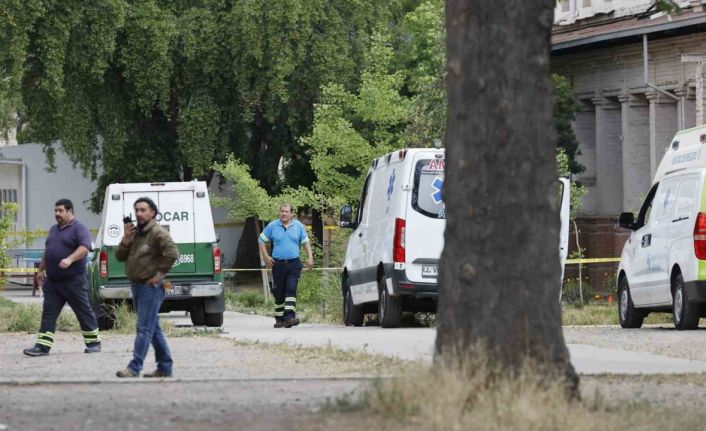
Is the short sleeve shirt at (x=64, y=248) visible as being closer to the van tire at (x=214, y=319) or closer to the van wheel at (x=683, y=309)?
the van wheel at (x=683, y=309)

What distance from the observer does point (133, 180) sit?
167 feet

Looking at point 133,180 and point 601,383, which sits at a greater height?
point 133,180

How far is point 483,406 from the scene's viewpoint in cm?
965

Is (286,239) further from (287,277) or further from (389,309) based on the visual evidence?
(389,309)

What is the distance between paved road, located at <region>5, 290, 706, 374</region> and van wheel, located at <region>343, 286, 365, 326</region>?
476mm

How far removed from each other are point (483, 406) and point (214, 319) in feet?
54.7

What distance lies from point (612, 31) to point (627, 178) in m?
4.61

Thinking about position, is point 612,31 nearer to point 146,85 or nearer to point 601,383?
point 146,85

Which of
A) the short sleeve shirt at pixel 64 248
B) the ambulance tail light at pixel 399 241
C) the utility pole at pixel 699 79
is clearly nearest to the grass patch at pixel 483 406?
the short sleeve shirt at pixel 64 248

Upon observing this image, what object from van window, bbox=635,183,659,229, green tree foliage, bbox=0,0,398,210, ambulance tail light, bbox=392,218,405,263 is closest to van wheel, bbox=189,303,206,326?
ambulance tail light, bbox=392,218,405,263

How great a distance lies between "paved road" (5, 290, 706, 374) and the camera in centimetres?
1495

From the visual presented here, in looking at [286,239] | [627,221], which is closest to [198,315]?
[286,239]

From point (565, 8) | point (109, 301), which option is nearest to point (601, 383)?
point (109, 301)

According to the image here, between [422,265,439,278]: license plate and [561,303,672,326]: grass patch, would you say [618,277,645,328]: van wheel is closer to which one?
[561,303,672,326]: grass patch
